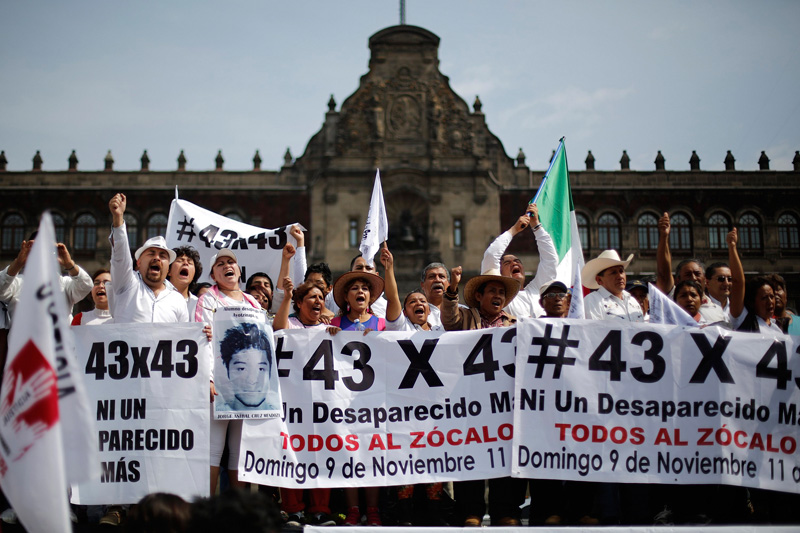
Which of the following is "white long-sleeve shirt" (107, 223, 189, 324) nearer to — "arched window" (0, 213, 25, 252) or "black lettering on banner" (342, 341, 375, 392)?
"black lettering on banner" (342, 341, 375, 392)

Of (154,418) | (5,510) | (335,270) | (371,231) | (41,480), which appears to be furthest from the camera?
(335,270)

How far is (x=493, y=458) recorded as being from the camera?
575 cm

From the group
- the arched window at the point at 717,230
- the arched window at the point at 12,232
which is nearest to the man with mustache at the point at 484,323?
the arched window at the point at 717,230

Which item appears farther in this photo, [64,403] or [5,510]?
[5,510]

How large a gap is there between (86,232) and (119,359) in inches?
1174

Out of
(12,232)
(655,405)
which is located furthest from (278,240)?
(12,232)

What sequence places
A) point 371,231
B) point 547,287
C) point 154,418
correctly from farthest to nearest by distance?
1. point 371,231
2. point 547,287
3. point 154,418

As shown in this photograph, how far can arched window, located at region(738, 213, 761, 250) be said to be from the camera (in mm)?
33469

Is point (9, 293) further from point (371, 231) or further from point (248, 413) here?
point (371, 231)

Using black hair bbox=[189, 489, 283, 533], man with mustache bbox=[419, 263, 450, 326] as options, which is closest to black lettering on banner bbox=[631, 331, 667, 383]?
man with mustache bbox=[419, 263, 450, 326]

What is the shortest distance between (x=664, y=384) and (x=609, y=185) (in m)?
29.1

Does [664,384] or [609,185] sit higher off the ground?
[609,185]

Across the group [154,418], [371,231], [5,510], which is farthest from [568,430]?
[5,510]

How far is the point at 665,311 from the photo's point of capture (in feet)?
20.6
